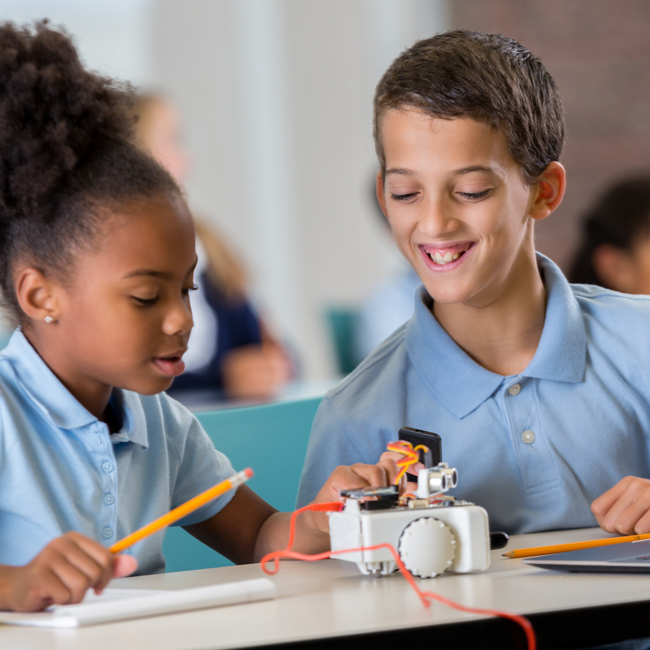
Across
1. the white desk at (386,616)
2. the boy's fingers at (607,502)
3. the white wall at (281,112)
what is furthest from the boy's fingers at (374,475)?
the white wall at (281,112)

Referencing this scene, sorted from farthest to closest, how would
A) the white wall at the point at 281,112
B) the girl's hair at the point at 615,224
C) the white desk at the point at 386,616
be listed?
the white wall at the point at 281,112 < the girl's hair at the point at 615,224 < the white desk at the point at 386,616

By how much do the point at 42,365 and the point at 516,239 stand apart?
1.92ft

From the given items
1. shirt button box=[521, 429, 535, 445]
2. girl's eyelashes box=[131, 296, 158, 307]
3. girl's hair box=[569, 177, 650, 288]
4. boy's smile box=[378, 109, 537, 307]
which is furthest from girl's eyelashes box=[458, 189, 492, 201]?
girl's hair box=[569, 177, 650, 288]

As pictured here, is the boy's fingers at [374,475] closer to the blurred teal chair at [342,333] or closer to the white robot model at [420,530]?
the white robot model at [420,530]

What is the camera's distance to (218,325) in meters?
2.61

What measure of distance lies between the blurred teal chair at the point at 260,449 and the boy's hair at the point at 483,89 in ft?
1.20

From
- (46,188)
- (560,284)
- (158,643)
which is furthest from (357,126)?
(158,643)

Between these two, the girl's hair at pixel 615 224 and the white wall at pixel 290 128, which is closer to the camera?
the girl's hair at pixel 615 224

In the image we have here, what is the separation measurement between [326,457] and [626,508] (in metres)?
0.37

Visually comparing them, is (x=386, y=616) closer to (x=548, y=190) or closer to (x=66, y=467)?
(x=66, y=467)

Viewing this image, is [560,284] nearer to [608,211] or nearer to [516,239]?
[516,239]

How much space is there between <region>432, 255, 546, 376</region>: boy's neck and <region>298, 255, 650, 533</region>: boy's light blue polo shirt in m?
0.04

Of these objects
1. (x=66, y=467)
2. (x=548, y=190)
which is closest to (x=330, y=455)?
(x=66, y=467)

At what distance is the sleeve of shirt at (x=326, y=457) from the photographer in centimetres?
114
